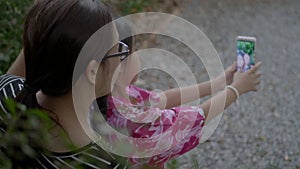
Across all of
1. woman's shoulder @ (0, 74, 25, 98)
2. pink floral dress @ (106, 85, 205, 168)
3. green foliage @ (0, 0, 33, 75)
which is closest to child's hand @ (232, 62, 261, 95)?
pink floral dress @ (106, 85, 205, 168)

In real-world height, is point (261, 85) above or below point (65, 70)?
below

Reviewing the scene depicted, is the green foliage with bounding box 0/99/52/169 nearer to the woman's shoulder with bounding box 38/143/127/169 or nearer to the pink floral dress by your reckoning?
the woman's shoulder with bounding box 38/143/127/169

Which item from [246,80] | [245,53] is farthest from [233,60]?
[246,80]

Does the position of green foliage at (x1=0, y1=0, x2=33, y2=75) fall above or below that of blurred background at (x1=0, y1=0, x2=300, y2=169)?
above

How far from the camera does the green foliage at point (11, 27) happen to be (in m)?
3.02

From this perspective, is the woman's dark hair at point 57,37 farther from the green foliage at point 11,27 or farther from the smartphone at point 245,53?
the green foliage at point 11,27

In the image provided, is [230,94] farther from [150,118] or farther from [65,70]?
[65,70]

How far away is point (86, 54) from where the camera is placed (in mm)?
1570

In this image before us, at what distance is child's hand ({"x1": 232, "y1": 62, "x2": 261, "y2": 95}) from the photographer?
2299 millimetres

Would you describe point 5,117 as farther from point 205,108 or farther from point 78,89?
point 205,108

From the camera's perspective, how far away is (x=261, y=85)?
5.01 m

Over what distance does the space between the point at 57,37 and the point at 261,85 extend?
12.1ft

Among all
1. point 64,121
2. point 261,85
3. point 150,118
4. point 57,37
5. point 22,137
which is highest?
point 57,37

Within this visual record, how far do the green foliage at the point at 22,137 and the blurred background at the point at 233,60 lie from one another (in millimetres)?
339
